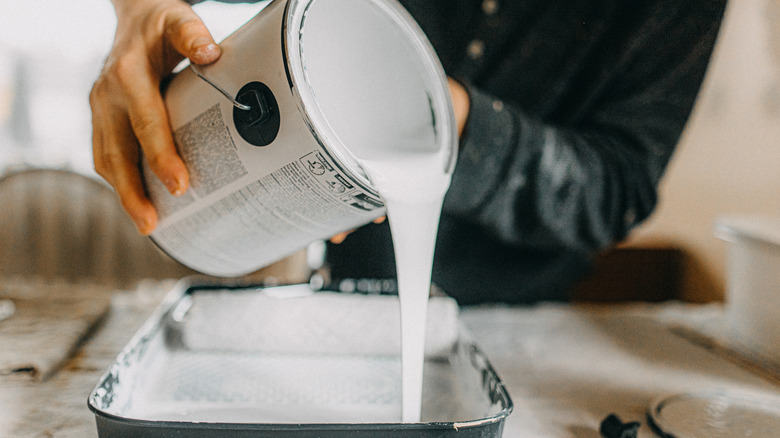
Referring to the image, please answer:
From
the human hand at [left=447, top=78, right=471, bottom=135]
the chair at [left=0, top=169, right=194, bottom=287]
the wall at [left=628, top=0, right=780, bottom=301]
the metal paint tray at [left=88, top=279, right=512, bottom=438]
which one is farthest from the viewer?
the chair at [left=0, top=169, right=194, bottom=287]

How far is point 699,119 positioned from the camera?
162 centimetres

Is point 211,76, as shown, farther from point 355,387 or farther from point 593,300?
point 593,300

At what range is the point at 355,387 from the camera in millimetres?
494

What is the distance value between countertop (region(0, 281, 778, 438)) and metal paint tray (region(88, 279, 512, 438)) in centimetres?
5

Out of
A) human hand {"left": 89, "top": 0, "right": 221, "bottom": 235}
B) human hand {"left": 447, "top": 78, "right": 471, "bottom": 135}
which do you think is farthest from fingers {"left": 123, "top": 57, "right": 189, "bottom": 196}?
human hand {"left": 447, "top": 78, "right": 471, "bottom": 135}

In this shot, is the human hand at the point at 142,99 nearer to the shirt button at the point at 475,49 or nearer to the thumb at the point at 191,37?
the thumb at the point at 191,37

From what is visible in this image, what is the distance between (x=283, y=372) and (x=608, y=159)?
0.46 meters

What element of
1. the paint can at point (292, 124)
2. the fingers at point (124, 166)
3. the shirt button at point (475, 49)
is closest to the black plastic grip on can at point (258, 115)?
the paint can at point (292, 124)

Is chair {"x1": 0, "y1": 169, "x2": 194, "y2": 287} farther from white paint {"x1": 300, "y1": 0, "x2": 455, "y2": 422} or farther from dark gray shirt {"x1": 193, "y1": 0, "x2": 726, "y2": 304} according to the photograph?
white paint {"x1": 300, "y1": 0, "x2": 455, "y2": 422}

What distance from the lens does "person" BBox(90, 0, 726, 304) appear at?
0.45 meters

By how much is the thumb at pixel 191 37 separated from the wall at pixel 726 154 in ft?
4.42

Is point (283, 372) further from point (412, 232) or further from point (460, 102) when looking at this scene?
point (460, 102)

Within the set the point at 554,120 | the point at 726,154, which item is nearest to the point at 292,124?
the point at 554,120

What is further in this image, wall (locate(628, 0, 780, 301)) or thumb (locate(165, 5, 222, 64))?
wall (locate(628, 0, 780, 301))
